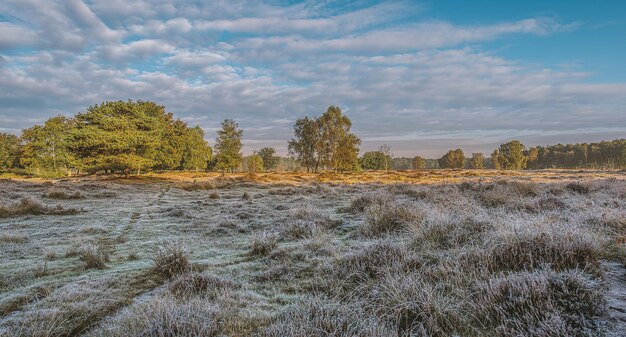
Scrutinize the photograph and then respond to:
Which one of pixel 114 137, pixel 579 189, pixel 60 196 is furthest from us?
pixel 114 137

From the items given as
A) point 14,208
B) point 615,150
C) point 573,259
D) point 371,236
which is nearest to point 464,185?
point 371,236

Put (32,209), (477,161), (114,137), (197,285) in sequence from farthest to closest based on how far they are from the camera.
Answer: (477,161)
(114,137)
(32,209)
(197,285)

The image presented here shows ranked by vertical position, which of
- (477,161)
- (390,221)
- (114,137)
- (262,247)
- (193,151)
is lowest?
(262,247)

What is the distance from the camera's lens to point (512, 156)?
109 metres

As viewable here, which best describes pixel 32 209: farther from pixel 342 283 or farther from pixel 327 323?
pixel 327 323

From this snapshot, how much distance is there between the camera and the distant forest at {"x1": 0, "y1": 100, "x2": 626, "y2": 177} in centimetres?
3356

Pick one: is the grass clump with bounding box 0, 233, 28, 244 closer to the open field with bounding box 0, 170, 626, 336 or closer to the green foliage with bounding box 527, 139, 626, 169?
the open field with bounding box 0, 170, 626, 336

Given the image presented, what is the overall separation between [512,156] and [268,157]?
8657cm

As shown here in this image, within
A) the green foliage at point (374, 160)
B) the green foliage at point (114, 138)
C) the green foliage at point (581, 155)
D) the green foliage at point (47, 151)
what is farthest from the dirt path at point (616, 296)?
the green foliage at point (581, 155)

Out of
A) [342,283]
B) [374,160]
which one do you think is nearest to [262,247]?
[342,283]

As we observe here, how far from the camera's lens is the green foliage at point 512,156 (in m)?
108

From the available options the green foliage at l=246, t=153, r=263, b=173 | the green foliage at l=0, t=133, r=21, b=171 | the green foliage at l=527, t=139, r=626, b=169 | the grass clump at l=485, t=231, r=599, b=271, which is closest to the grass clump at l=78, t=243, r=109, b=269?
the grass clump at l=485, t=231, r=599, b=271

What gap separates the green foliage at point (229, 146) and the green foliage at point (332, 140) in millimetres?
13221

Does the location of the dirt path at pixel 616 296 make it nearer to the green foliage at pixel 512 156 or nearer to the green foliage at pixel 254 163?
the green foliage at pixel 254 163
